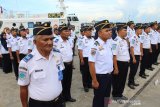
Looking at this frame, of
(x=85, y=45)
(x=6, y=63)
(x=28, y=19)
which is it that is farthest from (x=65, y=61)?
(x=28, y=19)

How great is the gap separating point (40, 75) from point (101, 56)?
1989 mm

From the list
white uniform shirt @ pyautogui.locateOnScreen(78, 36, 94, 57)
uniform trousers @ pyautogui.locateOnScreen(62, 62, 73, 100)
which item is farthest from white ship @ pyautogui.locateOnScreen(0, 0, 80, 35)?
uniform trousers @ pyautogui.locateOnScreen(62, 62, 73, 100)

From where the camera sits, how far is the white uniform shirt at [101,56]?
4.73 metres

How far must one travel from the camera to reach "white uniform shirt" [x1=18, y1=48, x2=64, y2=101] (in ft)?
9.73

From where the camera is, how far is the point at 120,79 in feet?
21.0

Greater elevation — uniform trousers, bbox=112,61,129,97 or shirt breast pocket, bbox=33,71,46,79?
shirt breast pocket, bbox=33,71,46,79

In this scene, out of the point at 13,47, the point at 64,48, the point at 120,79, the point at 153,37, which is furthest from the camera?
the point at 153,37

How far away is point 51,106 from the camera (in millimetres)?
3098

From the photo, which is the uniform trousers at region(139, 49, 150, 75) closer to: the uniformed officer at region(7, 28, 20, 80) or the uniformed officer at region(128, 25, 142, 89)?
the uniformed officer at region(128, 25, 142, 89)

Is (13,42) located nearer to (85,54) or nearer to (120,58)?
(85,54)

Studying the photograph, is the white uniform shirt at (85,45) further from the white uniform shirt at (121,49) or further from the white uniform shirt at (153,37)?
the white uniform shirt at (153,37)

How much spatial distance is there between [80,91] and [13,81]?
2798 mm

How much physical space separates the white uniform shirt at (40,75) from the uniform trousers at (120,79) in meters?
3.35

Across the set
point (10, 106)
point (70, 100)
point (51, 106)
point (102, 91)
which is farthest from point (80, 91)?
point (51, 106)
